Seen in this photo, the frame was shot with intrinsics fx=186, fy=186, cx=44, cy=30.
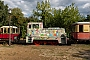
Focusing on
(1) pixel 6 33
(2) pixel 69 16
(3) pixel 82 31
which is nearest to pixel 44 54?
(3) pixel 82 31

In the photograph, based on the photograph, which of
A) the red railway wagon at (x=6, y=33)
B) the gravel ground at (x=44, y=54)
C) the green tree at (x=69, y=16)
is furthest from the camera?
the green tree at (x=69, y=16)

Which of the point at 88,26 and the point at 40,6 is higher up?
the point at 40,6

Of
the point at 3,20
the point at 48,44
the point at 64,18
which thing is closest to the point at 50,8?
the point at 64,18

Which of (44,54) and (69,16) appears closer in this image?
(44,54)

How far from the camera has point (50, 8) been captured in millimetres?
38281

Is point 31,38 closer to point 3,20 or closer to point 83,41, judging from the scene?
point 83,41

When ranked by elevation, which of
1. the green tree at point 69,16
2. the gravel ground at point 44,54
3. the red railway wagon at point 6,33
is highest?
the green tree at point 69,16

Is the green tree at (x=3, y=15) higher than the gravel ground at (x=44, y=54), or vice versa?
the green tree at (x=3, y=15)

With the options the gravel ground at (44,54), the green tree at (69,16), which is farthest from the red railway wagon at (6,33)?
the green tree at (69,16)

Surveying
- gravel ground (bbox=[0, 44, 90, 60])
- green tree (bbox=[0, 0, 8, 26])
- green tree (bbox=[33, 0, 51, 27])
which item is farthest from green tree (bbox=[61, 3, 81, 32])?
gravel ground (bbox=[0, 44, 90, 60])

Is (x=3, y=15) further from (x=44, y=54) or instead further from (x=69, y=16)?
(x=44, y=54)

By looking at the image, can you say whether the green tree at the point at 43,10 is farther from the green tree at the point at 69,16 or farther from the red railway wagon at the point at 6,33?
the red railway wagon at the point at 6,33

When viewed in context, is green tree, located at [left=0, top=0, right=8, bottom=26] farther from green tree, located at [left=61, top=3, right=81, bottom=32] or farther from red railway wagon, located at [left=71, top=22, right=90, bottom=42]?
red railway wagon, located at [left=71, top=22, right=90, bottom=42]

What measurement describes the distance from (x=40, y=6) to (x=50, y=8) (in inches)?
82.7
